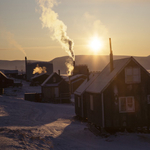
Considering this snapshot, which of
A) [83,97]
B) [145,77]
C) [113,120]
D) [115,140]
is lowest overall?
[115,140]

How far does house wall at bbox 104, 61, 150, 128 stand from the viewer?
21000 mm

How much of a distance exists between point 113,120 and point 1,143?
383 inches

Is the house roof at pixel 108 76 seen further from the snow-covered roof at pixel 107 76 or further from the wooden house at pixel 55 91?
the wooden house at pixel 55 91

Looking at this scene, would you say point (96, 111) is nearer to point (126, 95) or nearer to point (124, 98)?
point (124, 98)

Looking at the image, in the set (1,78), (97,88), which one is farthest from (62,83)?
(97,88)

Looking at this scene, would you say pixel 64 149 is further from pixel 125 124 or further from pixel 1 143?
pixel 125 124

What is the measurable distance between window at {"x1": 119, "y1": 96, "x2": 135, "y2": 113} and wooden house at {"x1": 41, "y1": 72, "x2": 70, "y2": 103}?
31.8 metres

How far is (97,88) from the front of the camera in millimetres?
22359

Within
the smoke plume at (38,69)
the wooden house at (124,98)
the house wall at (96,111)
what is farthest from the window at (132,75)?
the smoke plume at (38,69)

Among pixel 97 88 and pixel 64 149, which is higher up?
pixel 97 88

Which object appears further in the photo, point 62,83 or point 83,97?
point 62,83

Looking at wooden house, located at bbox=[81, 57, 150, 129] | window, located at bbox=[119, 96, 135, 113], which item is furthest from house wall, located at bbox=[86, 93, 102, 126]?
window, located at bbox=[119, 96, 135, 113]

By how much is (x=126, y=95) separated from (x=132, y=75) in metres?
1.90

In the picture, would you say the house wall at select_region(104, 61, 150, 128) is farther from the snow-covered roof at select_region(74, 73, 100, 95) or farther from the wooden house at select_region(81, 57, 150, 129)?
the snow-covered roof at select_region(74, 73, 100, 95)
